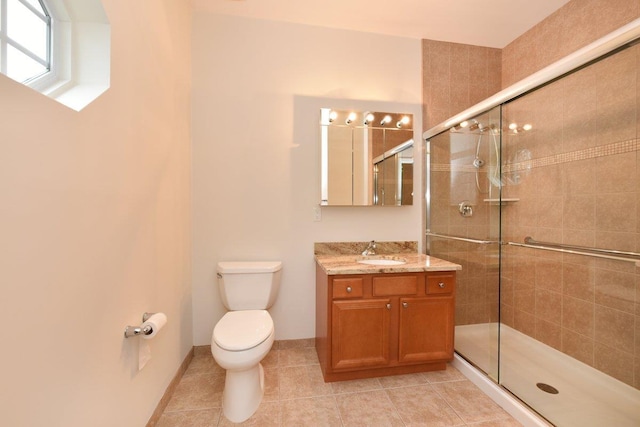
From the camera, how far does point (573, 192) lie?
1.87 m

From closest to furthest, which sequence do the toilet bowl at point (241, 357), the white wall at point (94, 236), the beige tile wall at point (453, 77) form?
the white wall at point (94, 236), the toilet bowl at point (241, 357), the beige tile wall at point (453, 77)

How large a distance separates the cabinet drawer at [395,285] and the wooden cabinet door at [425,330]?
6 centimetres

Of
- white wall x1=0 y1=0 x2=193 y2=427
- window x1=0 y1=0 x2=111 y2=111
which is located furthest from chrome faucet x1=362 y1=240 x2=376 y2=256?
window x1=0 y1=0 x2=111 y2=111

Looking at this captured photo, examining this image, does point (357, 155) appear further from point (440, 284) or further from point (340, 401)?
point (340, 401)

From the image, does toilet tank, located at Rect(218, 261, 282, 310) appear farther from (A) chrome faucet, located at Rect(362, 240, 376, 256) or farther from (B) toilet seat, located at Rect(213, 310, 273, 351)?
(A) chrome faucet, located at Rect(362, 240, 376, 256)

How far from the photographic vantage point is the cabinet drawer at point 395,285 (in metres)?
1.81

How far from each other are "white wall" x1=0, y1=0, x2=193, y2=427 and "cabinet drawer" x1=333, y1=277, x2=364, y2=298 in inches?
41.7

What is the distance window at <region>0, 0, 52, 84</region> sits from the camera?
0.83 metres

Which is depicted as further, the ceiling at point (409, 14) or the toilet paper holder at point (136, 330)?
the ceiling at point (409, 14)

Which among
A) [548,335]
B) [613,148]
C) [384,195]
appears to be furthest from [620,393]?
[384,195]

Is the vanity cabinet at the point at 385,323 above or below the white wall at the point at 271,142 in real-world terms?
below

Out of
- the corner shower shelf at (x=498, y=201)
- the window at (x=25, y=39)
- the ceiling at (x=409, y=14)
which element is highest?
the ceiling at (x=409, y=14)

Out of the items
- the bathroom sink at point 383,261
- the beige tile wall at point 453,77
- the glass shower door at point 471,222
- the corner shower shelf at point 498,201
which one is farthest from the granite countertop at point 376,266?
the beige tile wall at point 453,77

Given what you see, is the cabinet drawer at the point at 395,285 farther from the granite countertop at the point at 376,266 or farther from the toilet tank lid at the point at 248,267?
the toilet tank lid at the point at 248,267
